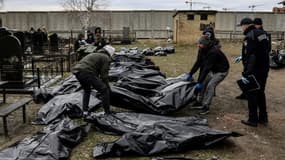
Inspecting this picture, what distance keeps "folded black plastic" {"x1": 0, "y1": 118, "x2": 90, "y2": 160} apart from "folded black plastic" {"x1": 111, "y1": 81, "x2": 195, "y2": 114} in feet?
3.35

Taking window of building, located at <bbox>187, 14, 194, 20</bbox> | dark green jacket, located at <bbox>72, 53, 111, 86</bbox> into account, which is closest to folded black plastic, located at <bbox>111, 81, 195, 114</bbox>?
dark green jacket, located at <bbox>72, 53, 111, 86</bbox>

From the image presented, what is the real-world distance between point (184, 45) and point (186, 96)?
702 inches

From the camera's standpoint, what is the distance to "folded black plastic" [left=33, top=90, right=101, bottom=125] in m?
5.71

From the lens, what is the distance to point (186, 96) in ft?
19.9

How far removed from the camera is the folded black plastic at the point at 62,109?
5709mm

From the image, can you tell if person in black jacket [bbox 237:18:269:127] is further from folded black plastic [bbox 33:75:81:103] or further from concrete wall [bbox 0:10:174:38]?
concrete wall [bbox 0:10:174:38]

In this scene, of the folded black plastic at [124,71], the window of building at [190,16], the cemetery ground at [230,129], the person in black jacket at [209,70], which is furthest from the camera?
the window of building at [190,16]

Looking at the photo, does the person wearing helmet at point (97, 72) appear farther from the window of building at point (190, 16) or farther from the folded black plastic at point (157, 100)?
the window of building at point (190, 16)

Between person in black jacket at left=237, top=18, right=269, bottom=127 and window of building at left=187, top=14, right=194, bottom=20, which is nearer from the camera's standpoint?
person in black jacket at left=237, top=18, right=269, bottom=127

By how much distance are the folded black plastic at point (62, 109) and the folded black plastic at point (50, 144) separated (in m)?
0.78

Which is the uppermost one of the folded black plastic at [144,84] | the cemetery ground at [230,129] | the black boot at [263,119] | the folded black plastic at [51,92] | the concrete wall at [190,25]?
the concrete wall at [190,25]

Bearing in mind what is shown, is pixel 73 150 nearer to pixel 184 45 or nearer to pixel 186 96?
pixel 186 96

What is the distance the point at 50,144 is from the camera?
161 inches

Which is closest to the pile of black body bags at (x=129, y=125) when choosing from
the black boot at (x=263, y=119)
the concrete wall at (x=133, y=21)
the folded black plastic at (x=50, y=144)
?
the folded black plastic at (x=50, y=144)
